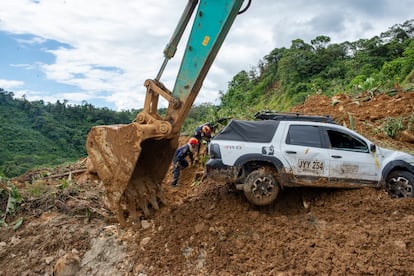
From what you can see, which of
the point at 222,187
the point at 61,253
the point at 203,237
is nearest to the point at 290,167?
the point at 222,187

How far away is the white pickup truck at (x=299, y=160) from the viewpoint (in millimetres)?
6715

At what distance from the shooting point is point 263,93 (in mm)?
47375

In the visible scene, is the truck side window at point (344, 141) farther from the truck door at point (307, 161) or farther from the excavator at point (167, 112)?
the excavator at point (167, 112)

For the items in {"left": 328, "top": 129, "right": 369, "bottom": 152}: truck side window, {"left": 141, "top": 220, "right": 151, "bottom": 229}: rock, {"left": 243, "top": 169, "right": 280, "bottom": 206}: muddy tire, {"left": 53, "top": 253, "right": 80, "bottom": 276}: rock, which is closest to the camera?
{"left": 53, "top": 253, "right": 80, "bottom": 276}: rock

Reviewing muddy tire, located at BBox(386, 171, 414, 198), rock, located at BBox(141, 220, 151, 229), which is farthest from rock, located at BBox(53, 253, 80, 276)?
muddy tire, located at BBox(386, 171, 414, 198)

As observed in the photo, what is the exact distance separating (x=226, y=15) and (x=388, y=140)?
7181 millimetres

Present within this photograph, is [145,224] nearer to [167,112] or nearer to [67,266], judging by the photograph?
[67,266]

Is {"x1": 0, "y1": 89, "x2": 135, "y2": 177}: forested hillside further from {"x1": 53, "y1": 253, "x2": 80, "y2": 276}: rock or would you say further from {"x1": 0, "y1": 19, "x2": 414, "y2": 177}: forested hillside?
{"x1": 53, "y1": 253, "x2": 80, "y2": 276}: rock

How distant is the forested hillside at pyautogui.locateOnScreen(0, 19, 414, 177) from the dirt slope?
20.3 meters

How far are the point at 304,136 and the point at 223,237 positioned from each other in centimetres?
255

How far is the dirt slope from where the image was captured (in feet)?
16.6

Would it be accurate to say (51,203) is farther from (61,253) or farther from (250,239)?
(250,239)

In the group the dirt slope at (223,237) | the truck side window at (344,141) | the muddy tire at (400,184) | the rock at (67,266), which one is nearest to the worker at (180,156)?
the dirt slope at (223,237)

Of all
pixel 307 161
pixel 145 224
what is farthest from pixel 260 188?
pixel 145 224
